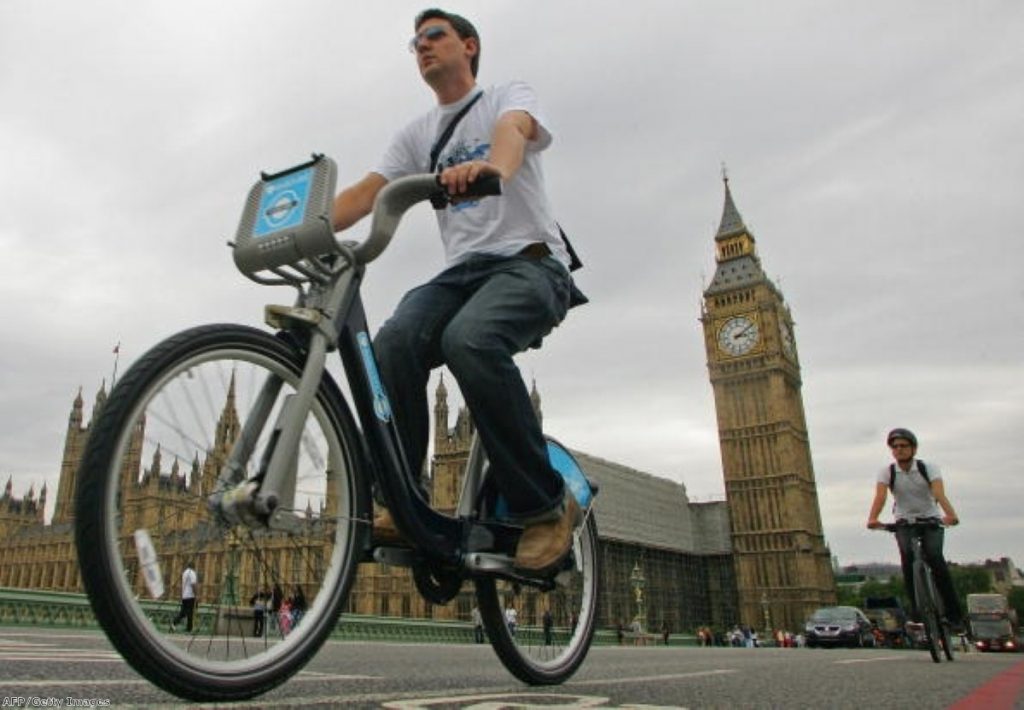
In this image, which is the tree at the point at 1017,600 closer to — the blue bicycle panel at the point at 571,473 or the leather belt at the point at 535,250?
the blue bicycle panel at the point at 571,473

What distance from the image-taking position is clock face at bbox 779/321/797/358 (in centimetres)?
6366

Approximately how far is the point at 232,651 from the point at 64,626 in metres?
12.1

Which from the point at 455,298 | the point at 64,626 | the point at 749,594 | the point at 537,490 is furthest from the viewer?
the point at 749,594

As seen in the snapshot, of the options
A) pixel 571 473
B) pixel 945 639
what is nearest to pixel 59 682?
pixel 571 473

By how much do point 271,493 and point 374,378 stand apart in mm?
513

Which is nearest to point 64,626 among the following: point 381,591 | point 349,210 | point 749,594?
point 349,210

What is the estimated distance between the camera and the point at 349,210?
2.52 meters

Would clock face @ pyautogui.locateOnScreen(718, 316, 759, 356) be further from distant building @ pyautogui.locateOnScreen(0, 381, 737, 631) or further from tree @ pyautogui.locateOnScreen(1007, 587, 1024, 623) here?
tree @ pyautogui.locateOnScreen(1007, 587, 1024, 623)

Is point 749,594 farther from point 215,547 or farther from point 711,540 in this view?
point 215,547

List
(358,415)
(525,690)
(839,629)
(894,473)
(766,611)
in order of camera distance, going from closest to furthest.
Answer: (358,415), (525,690), (894,473), (839,629), (766,611)

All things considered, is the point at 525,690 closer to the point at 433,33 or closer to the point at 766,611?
the point at 433,33

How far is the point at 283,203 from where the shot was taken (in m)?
1.89

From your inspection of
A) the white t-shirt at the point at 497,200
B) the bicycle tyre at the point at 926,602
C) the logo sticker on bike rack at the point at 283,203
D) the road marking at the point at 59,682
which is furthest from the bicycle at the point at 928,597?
the logo sticker on bike rack at the point at 283,203

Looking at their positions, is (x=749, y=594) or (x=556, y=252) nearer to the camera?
(x=556, y=252)
